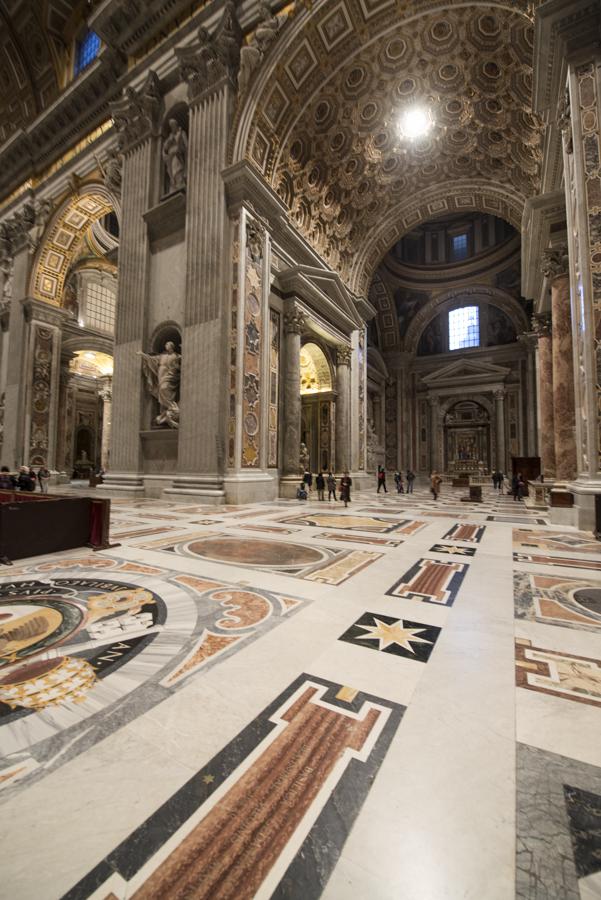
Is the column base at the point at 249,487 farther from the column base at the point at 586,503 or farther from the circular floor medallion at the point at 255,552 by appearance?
the column base at the point at 586,503

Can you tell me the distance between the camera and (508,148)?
42.0ft

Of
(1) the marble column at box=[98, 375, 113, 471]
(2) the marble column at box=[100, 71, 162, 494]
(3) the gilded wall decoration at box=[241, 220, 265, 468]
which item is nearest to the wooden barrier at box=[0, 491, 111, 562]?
(3) the gilded wall decoration at box=[241, 220, 265, 468]

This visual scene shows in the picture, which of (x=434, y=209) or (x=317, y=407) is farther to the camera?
(x=434, y=209)

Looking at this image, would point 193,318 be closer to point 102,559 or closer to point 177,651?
point 102,559

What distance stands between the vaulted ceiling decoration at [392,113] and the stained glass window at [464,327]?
11.4 metres

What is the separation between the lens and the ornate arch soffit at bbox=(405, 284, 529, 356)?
2462 cm

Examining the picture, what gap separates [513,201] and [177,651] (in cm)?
1844

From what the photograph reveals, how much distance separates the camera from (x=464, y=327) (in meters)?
27.0

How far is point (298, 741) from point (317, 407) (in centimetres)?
1544

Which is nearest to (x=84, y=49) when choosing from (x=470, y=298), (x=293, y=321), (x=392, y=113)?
(x=392, y=113)

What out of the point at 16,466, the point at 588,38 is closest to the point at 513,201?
the point at 588,38

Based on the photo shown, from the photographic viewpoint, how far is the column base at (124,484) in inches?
414

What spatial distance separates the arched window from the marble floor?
67.7 feet

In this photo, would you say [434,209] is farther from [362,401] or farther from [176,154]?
[176,154]
